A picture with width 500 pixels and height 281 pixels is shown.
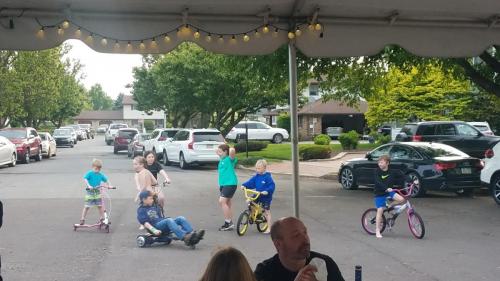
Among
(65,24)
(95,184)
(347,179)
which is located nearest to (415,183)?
(347,179)

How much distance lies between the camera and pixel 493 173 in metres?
14.2

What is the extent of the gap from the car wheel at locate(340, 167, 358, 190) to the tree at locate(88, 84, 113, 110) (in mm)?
173439

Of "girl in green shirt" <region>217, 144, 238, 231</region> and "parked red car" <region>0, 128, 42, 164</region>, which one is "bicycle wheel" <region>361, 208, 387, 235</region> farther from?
"parked red car" <region>0, 128, 42, 164</region>

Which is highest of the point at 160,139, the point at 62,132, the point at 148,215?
the point at 62,132

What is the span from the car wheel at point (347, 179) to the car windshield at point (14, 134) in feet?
59.8

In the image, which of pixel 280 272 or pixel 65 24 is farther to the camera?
pixel 65 24

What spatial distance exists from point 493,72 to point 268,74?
6.76 meters

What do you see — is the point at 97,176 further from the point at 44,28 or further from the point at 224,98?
the point at 224,98

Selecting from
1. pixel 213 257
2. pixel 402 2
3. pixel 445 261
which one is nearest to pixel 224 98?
pixel 445 261

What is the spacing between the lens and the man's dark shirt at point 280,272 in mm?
3658

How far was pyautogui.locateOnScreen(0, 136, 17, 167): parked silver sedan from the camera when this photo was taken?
25641 mm

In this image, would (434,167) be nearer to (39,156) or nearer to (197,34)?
(197,34)

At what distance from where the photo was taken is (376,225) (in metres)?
10.4

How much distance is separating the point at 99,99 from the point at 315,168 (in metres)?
170
